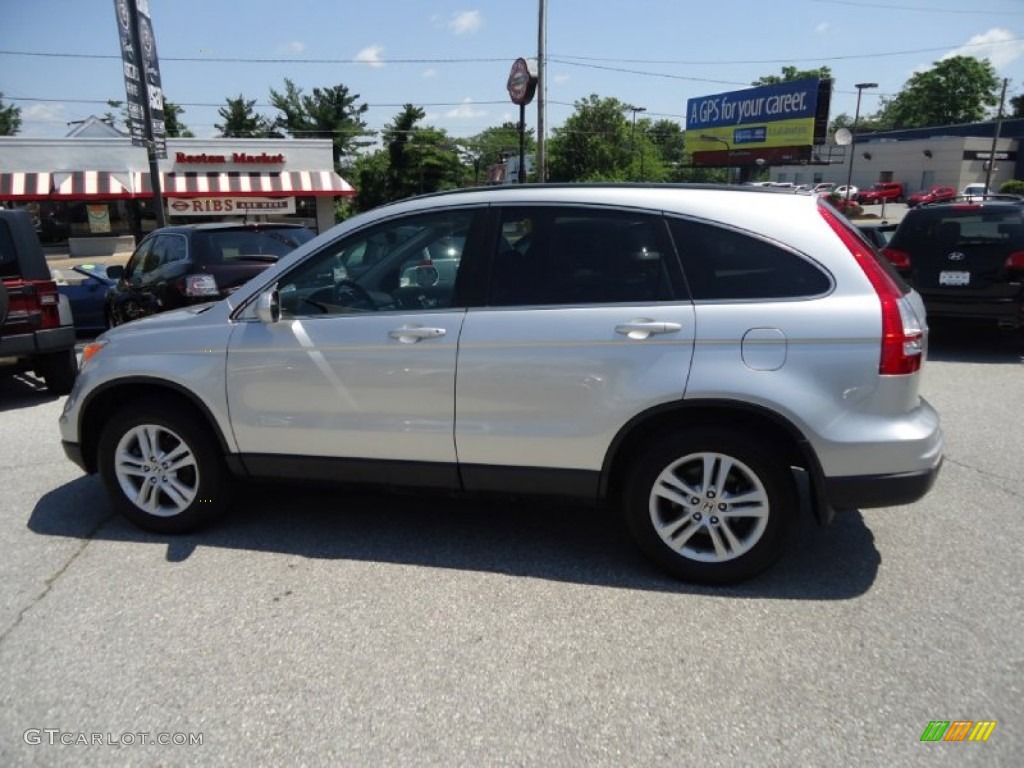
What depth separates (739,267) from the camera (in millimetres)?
3275

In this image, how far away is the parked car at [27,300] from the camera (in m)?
6.73

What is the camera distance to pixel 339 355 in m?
3.66

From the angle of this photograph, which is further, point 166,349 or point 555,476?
point 166,349

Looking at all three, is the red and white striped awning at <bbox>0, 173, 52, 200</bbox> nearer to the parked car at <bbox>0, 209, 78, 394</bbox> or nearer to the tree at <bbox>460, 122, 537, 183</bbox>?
the parked car at <bbox>0, 209, 78, 394</bbox>

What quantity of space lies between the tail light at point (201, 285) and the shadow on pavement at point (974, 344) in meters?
7.85

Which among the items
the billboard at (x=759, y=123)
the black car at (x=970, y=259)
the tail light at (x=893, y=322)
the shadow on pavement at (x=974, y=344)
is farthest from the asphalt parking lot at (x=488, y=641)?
the billboard at (x=759, y=123)

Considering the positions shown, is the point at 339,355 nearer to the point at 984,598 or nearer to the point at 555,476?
the point at 555,476

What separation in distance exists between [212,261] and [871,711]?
23.1 feet

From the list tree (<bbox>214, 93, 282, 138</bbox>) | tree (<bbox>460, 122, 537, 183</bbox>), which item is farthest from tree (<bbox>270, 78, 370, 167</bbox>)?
tree (<bbox>460, 122, 537, 183</bbox>)

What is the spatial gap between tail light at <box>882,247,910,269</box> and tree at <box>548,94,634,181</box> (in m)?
45.3

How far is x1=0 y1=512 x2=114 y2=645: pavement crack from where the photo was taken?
3.19 m

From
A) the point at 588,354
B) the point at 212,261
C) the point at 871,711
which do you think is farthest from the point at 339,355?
the point at 212,261

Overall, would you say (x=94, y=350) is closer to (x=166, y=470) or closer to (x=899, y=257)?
(x=166, y=470)

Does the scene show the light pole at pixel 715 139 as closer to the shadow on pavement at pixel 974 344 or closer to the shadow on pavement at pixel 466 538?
the shadow on pavement at pixel 974 344
